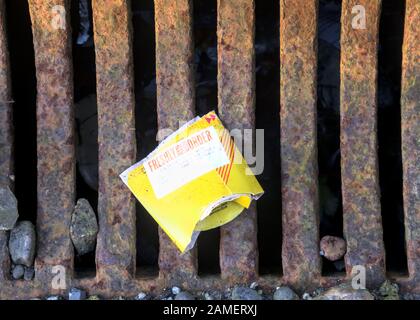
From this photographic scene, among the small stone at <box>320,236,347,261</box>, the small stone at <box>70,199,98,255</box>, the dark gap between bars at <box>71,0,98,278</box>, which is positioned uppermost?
the dark gap between bars at <box>71,0,98,278</box>

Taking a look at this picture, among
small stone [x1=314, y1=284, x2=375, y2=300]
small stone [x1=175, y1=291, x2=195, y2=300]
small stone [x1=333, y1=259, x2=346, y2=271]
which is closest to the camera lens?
small stone [x1=314, y1=284, x2=375, y2=300]

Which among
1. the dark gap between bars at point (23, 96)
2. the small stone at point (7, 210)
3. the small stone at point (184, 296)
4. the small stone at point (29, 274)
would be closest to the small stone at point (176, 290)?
the small stone at point (184, 296)

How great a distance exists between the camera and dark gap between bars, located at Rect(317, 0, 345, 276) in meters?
2.40

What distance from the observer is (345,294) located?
1.92 meters

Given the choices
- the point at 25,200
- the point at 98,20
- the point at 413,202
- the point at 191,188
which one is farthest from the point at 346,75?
the point at 25,200

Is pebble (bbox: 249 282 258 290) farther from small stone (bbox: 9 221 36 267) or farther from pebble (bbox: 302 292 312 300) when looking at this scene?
small stone (bbox: 9 221 36 267)

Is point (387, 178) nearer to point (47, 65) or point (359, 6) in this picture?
point (359, 6)

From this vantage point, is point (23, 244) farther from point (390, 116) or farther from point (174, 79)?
point (390, 116)

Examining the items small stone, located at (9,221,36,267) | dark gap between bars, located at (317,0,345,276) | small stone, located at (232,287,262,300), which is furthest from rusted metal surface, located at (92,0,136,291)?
dark gap between bars, located at (317,0,345,276)

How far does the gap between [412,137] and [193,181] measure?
2.53ft

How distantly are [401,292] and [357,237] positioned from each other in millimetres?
238

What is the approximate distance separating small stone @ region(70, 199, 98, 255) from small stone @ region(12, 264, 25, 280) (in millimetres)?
202

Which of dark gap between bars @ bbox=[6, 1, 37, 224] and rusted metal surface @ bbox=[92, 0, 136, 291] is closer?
rusted metal surface @ bbox=[92, 0, 136, 291]

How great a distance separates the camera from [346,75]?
2.04m
